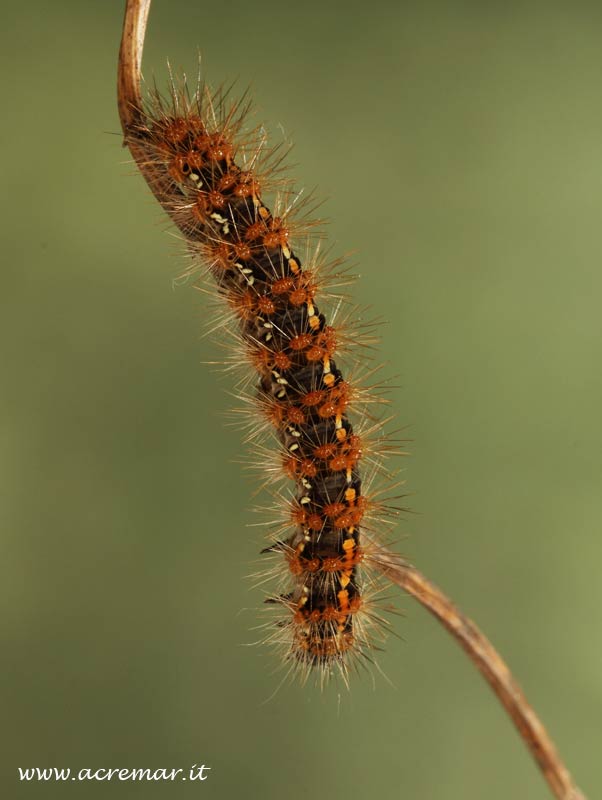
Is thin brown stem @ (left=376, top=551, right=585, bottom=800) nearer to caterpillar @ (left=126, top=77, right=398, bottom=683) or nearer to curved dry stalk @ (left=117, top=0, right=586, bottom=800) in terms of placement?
curved dry stalk @ (left=117, top=0, right=586, bottom=800)

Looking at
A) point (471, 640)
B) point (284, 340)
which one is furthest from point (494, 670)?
point (284, 340)

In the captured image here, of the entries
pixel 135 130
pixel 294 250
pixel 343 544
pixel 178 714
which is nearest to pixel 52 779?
pixel 178 714

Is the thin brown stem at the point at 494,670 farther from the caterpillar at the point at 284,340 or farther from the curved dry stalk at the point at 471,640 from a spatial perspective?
the caterpillar at the point at 284,340

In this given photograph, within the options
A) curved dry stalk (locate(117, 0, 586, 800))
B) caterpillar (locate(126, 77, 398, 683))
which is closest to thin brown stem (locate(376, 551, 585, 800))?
curved dry stalk (locate(117, 0, 586, 800))

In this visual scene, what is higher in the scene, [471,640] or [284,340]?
[284,340]

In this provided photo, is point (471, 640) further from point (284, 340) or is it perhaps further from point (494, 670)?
point (284, 340)

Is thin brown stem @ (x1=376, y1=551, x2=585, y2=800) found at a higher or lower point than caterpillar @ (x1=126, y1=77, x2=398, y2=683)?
lower

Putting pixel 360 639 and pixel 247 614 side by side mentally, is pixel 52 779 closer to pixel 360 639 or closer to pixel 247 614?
pixel 247 614
